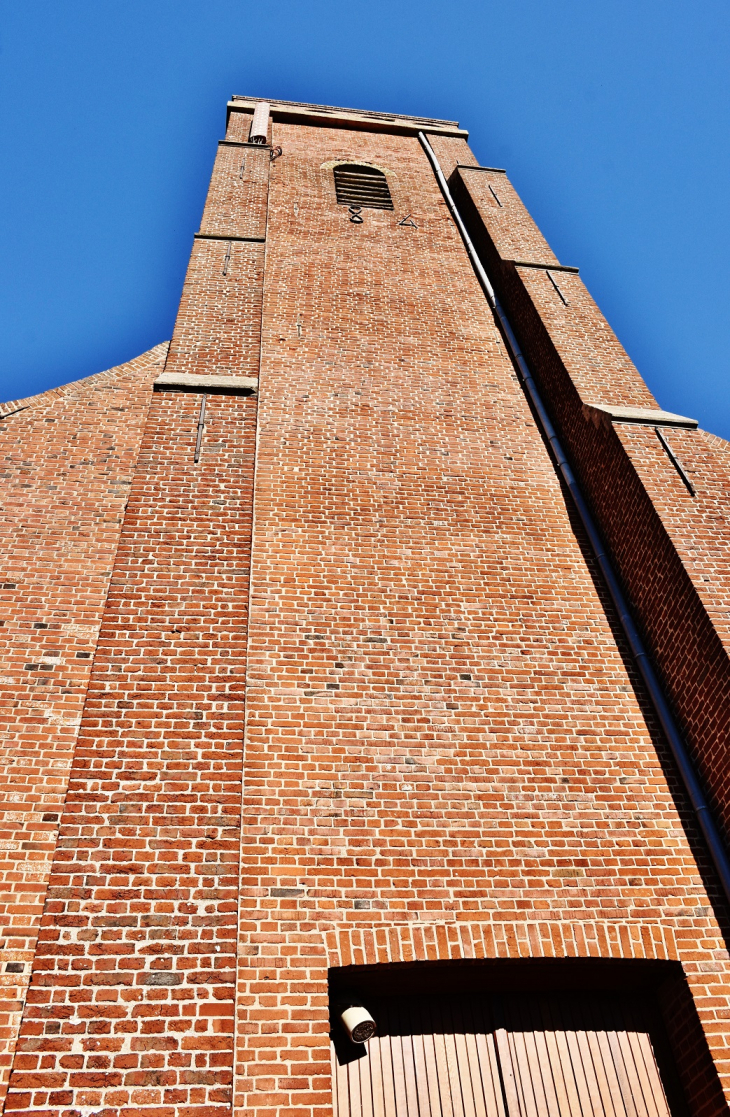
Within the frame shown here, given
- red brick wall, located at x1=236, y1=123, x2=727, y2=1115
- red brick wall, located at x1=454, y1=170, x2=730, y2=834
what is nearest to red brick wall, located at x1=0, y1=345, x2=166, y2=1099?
red brick wall, located at x1=236, y1=123, x2=727, y2=1115

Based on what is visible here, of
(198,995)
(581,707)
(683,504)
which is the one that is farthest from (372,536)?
(198,995)

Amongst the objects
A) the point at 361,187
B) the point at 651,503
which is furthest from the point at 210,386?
the point at 361,187

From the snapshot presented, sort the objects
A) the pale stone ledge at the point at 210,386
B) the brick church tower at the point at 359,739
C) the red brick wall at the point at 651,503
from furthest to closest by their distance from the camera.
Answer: the pale stone ledge at the point at 210,386 → the red brick wall at the point at 651,503 → the brick church tower at the point at 359,739

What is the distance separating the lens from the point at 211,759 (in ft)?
13.7

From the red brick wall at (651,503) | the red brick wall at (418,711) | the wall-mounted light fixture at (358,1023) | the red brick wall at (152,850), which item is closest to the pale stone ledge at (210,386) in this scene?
the red brick wall at (418,711)

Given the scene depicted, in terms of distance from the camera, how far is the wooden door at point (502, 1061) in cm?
415

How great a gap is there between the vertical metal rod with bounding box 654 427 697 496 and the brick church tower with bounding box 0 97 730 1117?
0.11 ft

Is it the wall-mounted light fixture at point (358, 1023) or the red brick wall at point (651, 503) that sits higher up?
the red brick wall at point (651, 503)

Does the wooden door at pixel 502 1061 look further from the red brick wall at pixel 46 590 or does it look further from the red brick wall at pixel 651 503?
the red brick wall at pixel 46 590

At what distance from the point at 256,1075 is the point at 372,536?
3908 mm

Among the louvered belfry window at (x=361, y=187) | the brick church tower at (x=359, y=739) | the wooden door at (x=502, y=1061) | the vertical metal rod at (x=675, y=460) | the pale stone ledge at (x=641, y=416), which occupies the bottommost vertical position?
the wooden door at (x=502, y=1061)

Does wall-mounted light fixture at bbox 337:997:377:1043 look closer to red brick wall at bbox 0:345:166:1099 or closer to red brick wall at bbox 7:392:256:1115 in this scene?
red brick wall at bbox 7:392:256:1115

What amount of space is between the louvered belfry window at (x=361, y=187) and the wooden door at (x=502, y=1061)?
10.7 m

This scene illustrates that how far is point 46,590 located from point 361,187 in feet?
30.2
